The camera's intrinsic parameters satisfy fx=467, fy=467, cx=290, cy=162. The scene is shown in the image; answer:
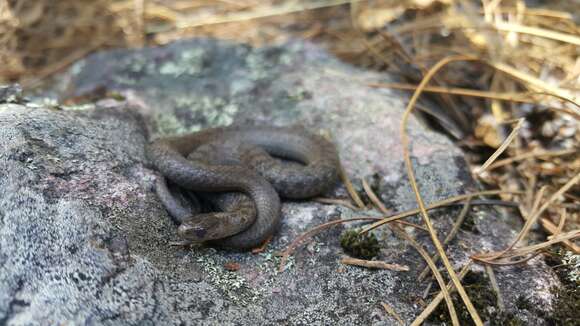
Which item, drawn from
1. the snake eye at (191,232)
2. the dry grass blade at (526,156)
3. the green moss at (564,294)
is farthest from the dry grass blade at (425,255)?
the snake eye at (191,232)

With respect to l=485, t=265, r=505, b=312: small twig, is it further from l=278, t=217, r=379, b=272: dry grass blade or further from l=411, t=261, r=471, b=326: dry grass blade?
l=278, t=217, r=379, b=272: dry grass blade

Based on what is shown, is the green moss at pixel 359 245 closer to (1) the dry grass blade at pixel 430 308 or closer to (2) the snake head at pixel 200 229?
(1) the dry grass blade at pixel 430 308

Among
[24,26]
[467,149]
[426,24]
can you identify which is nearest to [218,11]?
[24,26]

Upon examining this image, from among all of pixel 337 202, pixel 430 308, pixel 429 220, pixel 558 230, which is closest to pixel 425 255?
pixel 429 220

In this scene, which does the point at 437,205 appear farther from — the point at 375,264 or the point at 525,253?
the point at 375,264

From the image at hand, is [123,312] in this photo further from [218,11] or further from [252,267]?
[218,11]

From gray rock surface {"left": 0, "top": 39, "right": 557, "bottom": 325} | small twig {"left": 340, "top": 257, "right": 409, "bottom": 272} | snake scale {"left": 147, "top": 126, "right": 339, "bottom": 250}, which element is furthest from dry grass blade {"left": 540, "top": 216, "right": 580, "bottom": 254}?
snake scale {"left": 147, "top": 126, "right": 339, "bottom": 250}
